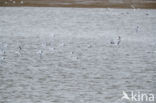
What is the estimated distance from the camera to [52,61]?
15172 mm

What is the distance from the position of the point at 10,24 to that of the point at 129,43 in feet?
31.3

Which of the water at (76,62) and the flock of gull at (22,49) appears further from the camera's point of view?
the flock of gull at (22,49)

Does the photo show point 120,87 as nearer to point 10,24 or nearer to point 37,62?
point 37,62

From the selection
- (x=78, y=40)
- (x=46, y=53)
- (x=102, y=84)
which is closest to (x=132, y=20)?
(x=78, y=40)

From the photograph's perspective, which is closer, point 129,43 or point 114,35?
point 129,43

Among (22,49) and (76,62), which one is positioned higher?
(22,49)

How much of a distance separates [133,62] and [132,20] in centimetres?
1412

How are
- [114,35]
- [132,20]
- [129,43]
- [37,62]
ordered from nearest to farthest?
1. [37,62]
2. [129,43]
3. [114,35]
4. [132,20]

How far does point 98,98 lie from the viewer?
10.6m

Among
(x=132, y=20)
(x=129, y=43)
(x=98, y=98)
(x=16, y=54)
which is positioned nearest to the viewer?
(x=98, y=98)

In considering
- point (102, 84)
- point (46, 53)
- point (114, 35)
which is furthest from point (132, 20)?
point (102, 84)

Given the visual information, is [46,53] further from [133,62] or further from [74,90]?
[74,90]

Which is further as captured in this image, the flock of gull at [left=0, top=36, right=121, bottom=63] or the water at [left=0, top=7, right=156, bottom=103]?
the flock of gull at [left=0, top=36, right=121, bottom=63]

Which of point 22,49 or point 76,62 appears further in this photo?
point 22,49
